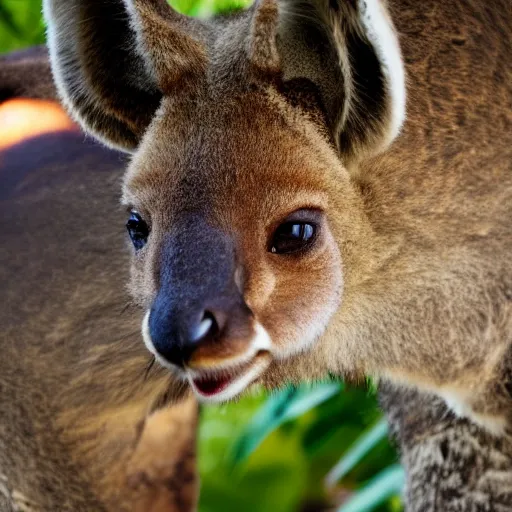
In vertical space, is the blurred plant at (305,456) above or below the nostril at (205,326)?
below

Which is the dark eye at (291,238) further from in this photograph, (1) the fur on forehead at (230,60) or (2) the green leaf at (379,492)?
(2) the green leaf at (379,492)

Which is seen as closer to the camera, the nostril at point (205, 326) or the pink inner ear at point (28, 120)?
the nostril at point (205, 326)

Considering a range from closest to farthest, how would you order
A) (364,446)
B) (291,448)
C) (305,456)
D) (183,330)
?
1. (183,330)
2. (364,446)
3. (305,456)
4. (291,448)

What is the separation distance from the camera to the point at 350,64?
2.54m

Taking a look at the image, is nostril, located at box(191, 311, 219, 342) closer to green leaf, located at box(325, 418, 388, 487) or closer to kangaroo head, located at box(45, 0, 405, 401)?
kangaroo head, located at box(45, 0, 405, 401)

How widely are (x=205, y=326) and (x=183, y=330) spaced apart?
0.04 meters

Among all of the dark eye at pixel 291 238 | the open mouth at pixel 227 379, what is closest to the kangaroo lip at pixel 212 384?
the open mouth at pixel 227 379

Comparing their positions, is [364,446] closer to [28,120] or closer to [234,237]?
[28,120]

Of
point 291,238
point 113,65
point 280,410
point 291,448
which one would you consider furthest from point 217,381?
point 291,448

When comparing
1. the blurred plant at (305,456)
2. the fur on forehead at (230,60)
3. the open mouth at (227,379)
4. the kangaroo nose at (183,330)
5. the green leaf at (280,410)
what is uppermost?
the fur on forehead at (230,60)

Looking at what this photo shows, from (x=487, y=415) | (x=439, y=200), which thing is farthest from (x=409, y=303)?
(x=487, y=415)

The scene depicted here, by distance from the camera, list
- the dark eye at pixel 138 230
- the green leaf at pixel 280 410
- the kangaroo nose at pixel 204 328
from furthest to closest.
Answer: the green leaf at pixel 280 410 < the dark eye at pixel 138 230 < the kangaroo nose at pixel 204 328

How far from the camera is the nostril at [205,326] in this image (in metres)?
2.26

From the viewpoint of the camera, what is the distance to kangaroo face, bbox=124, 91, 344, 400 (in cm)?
231
